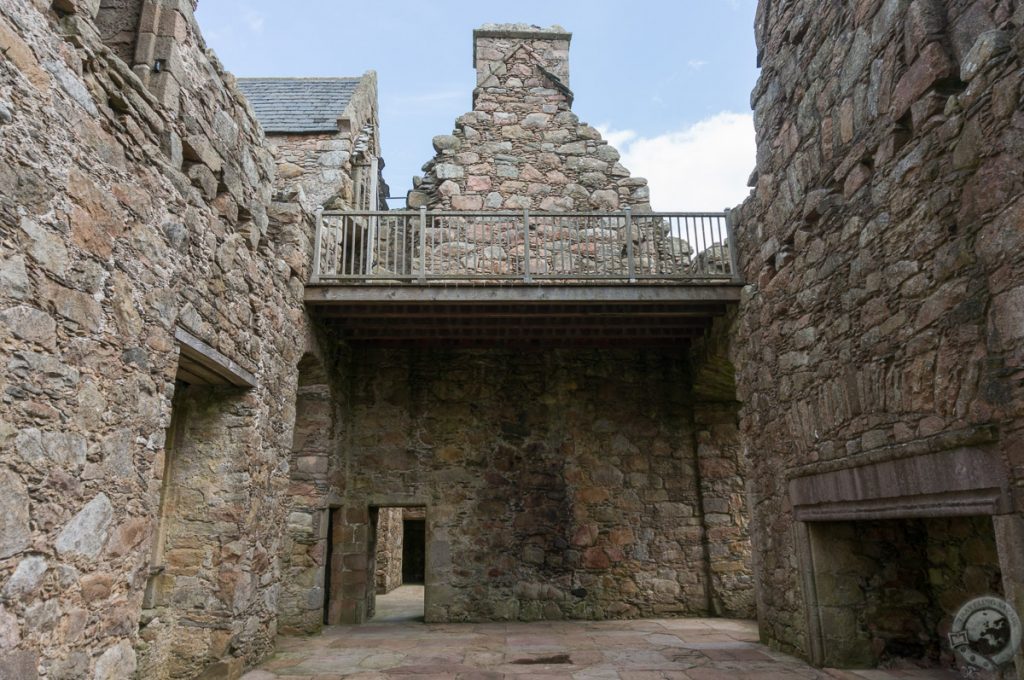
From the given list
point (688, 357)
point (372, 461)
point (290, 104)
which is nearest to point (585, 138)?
point (688, 357)

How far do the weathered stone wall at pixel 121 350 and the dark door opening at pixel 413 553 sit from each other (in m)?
10.2

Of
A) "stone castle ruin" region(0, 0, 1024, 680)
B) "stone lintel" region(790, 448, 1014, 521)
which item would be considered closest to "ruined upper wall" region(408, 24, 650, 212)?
"stone castle ruin" region(0, 0, 1024, 680)

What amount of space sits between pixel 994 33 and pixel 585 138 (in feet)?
21.0

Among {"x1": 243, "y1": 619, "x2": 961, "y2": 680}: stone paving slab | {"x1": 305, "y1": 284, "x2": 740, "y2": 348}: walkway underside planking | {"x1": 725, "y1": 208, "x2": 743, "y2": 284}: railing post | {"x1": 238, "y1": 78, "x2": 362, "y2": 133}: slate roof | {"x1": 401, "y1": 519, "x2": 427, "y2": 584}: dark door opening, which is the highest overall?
{"x1": 238, "y1": 78, "x2": 362, "y2": 133}: slate roof

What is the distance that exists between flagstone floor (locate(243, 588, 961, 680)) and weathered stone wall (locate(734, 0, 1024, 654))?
582 mm

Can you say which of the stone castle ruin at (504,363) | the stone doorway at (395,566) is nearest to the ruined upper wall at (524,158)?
the stone castle ruin at (504,363)

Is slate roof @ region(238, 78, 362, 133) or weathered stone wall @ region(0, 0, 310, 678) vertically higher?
slate roof @ region(238, 78, 362, 133)

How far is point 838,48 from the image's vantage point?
460 cm

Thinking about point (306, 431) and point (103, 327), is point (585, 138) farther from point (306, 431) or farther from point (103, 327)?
point (103, 327)

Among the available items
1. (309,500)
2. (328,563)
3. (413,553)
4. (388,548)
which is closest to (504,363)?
(309,500)

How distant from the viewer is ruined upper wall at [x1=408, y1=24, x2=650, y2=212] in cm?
880

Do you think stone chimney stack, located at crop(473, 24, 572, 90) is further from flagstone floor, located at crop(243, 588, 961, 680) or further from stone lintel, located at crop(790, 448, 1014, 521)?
flagstone floor, located at crop(243, 588, 961, 680)

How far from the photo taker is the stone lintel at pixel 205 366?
12.7 ft

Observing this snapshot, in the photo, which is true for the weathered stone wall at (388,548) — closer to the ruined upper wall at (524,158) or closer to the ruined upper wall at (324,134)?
the ruined upper wall at (324,134)
